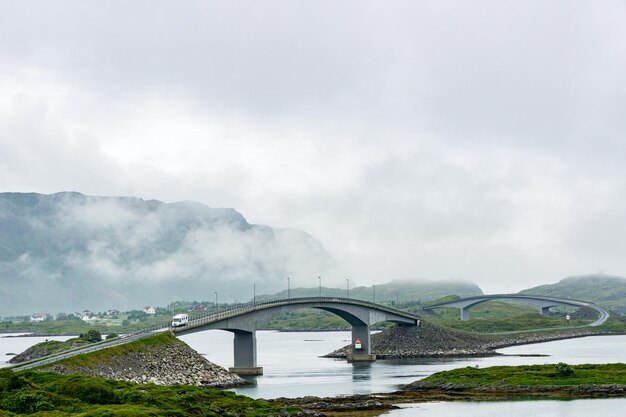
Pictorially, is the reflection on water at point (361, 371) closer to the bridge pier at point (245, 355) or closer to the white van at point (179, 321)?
the bridge pier at point (245, 355)

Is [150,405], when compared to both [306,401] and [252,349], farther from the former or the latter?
[252,349]

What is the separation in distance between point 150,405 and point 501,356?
117 m

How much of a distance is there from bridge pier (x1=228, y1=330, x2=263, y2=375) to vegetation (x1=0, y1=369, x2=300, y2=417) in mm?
49555

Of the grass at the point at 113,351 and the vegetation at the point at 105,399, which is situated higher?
the grass at the point at 113,351

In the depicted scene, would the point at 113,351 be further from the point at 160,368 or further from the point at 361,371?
the point at 361,371

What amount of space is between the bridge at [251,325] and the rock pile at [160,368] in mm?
3730

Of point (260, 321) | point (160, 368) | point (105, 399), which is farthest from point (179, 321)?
point (105, 399)

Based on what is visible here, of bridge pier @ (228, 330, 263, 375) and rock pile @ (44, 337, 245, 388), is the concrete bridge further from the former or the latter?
rock pile @ (44, 337, 245, 388)

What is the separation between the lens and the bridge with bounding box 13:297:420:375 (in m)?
120

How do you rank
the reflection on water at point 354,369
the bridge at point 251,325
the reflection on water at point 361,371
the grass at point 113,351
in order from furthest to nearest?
the reflection on water at point 361,371 → the bridge at point 251,325 → the reflection on water at point 354,369 → the grass at point 113,351

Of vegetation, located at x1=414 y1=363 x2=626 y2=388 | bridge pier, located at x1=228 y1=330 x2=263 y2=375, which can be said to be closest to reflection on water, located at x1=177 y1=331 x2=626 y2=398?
bridge pier, located at x1=228 y1=330 x2=263 y2=375

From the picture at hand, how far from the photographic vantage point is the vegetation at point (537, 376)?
10519cm

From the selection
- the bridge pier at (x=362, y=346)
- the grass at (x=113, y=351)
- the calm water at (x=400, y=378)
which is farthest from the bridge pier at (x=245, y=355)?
the bridge pier at (x=362, y=346)

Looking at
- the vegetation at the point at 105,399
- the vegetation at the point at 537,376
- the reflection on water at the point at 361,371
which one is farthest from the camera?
the reflection on water at the point at 361,371
